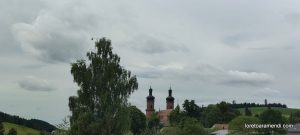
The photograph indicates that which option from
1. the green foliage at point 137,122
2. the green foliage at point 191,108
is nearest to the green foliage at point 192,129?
the green foliage at point 137,122

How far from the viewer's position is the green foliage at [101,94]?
51781mm

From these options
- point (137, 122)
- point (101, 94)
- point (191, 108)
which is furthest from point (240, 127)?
point (101, 94)

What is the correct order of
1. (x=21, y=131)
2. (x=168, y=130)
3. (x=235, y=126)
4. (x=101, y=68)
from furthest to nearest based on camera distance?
1. (x=21, y=131)
2. (x=235, y=126)
3. (x=168, y=130)
4. (x=101, y=68)

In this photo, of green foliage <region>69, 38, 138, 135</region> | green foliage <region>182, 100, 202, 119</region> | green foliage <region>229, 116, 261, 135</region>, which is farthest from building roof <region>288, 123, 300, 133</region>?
green foliage <region>69, 38, 138, 135</region>

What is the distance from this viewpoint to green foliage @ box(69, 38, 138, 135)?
2039 inches

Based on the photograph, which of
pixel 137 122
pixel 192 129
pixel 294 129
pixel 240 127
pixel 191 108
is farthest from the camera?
pixel 191 108

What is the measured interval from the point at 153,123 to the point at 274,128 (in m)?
50.8

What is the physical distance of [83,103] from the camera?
53.2m

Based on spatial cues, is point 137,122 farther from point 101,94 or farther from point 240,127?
point 101,94

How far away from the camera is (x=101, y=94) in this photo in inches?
2095

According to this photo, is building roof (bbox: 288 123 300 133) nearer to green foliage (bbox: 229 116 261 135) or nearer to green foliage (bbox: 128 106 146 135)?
green foliage (bbox: 229 116 261 135)

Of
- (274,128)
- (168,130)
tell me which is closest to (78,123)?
(168,130)

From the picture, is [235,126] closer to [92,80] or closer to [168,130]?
[168,130]

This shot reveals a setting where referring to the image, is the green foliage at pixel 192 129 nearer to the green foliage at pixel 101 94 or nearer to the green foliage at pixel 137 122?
the green foliage at pixel 101 94
